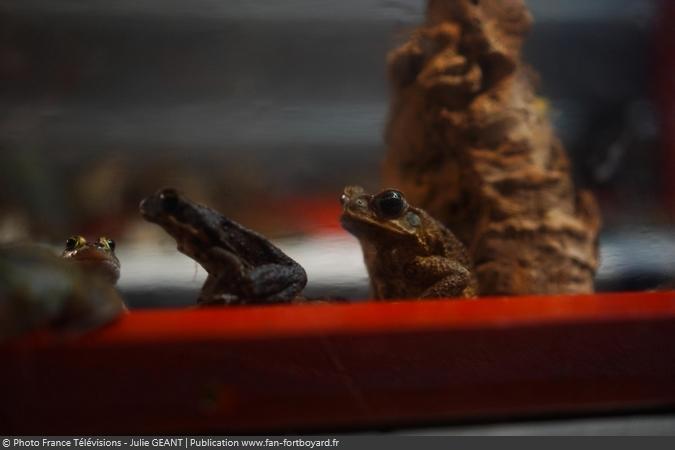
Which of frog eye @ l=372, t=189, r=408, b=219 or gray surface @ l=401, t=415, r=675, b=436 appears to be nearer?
gray surface @ l=401, t=415, r=675, b=436

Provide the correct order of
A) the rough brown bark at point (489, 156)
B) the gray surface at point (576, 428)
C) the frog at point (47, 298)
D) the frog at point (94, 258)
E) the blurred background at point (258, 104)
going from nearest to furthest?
the frog at point (47, 298) < the gray surface at point (576, 428) < the frog at point (94, 258) < the rough brown bark at point (489, 156) < the blurred background at point (258, 104)

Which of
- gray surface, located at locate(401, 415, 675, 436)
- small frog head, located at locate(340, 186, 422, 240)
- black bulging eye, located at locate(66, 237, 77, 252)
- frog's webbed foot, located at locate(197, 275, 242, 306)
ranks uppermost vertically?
small frog head, located at locate(340, 186, 422, 240)

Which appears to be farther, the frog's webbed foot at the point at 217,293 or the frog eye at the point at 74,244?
the frog eye at the point at 74,244

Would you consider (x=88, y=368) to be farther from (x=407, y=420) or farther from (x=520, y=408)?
(x=520, y=408)

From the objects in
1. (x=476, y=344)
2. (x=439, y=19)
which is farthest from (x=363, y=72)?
(x=476, y=344)

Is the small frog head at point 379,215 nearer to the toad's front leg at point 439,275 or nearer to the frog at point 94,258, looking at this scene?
the toad's front leg at point 439,275

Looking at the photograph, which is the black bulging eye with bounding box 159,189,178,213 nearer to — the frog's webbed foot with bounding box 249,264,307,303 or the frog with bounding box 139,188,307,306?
the frog with bounding box 139,188,307,306

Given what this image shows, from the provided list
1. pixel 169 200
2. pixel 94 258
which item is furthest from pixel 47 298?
pixel 94 258

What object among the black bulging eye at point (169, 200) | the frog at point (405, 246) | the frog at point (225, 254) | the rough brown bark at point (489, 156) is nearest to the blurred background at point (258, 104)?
the rough brown bark at point (489, 156)

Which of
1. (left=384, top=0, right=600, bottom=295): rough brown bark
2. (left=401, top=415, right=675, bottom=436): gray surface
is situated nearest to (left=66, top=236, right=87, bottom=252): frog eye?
(left=401, top=415, right=675, bottom=436): gray surface
